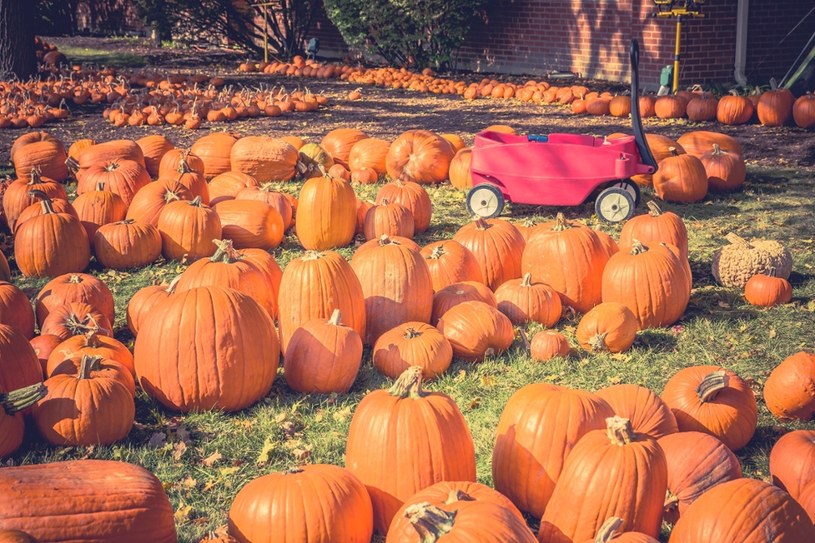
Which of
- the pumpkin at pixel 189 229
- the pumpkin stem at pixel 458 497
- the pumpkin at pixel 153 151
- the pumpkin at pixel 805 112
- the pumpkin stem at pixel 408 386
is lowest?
the pumpkin stem at pixel 458 497

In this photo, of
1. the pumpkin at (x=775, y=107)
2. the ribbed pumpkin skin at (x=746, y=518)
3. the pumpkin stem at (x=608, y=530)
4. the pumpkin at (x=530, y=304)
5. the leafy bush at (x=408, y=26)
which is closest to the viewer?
the pumpkin stem at (x=608, y=530)

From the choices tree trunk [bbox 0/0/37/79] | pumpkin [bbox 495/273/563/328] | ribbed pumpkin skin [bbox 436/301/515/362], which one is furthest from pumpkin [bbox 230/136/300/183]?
tree trunk [bbox 0/0/37/79]

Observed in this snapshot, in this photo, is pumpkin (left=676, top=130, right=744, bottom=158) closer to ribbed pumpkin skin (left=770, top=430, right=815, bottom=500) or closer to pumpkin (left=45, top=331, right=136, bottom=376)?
ribbed pumpkin skin (left=770, top=430, right=815, bottom=500)

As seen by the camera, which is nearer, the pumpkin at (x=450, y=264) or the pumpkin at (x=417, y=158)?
the pumpkin at (x=450, y=264)

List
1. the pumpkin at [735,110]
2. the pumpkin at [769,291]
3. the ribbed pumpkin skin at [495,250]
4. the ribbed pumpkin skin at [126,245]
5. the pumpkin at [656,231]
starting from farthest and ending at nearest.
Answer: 1. the pumpkin at [735,110]
2. the ribbed pumpkin skin at [126,245]
3. the pumpkin at [656,231]
4. the ribbed pumpkin skin at [495,250]
5. the pumpkin at [769,291]

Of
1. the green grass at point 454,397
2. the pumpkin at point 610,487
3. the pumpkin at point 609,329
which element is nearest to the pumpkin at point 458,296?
the green grass at point 454,397

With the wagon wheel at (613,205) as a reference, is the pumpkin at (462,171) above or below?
above

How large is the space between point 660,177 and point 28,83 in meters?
11.8

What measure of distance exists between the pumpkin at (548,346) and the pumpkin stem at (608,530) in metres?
2.29

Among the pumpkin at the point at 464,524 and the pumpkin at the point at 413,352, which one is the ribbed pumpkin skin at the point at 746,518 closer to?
the pumpkin at the point at 464,524

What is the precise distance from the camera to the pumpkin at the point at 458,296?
17.4ft

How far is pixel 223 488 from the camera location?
3.71m

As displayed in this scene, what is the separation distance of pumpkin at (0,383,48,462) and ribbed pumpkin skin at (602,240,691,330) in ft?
11.0

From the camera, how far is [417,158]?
895cm
